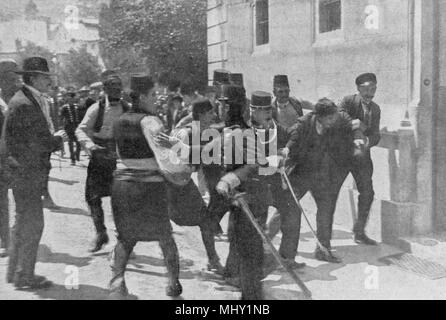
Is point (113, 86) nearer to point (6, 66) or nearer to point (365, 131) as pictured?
point (6, 66)

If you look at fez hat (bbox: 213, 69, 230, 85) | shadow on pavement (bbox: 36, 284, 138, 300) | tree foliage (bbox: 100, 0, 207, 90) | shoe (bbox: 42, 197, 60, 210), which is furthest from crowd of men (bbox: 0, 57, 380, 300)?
tree foliage (bbox: 100, 0, 207, 90)

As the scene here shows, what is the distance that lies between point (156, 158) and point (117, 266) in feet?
3.22

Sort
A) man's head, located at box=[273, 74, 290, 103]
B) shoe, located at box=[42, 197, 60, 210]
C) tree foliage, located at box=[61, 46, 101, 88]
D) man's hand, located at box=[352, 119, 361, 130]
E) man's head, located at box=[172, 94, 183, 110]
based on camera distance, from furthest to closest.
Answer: tree foliage, located at box=[61, 46, 101, 88]
man's head, located at box=[172, 94, 183, 110]
shoe, located at box=[42, 197, 60, 210]
man's head, located at box=[273, 74, 290, 103]
man's hand, located at box=[352, 119, 361, 130]

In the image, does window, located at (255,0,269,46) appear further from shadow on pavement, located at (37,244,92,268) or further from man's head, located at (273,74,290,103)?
shadow on pavement, located at (37,244,92,268)

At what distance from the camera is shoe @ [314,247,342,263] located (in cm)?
597

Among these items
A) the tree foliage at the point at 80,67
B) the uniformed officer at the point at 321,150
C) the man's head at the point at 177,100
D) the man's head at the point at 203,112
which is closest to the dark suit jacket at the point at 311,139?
the uniformed officer at the point at 321,150

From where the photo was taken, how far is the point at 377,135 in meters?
6.50

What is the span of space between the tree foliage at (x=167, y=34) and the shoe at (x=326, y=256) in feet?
18.0

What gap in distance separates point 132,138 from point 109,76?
1.98 metres

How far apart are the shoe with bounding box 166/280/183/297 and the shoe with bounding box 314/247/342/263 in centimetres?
187

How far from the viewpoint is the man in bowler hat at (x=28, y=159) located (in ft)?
16.2

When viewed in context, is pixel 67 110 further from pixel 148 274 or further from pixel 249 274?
pixel 249 274

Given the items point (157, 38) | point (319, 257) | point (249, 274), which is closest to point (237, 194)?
point (249, 274)

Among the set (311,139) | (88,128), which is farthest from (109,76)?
(311,139)
